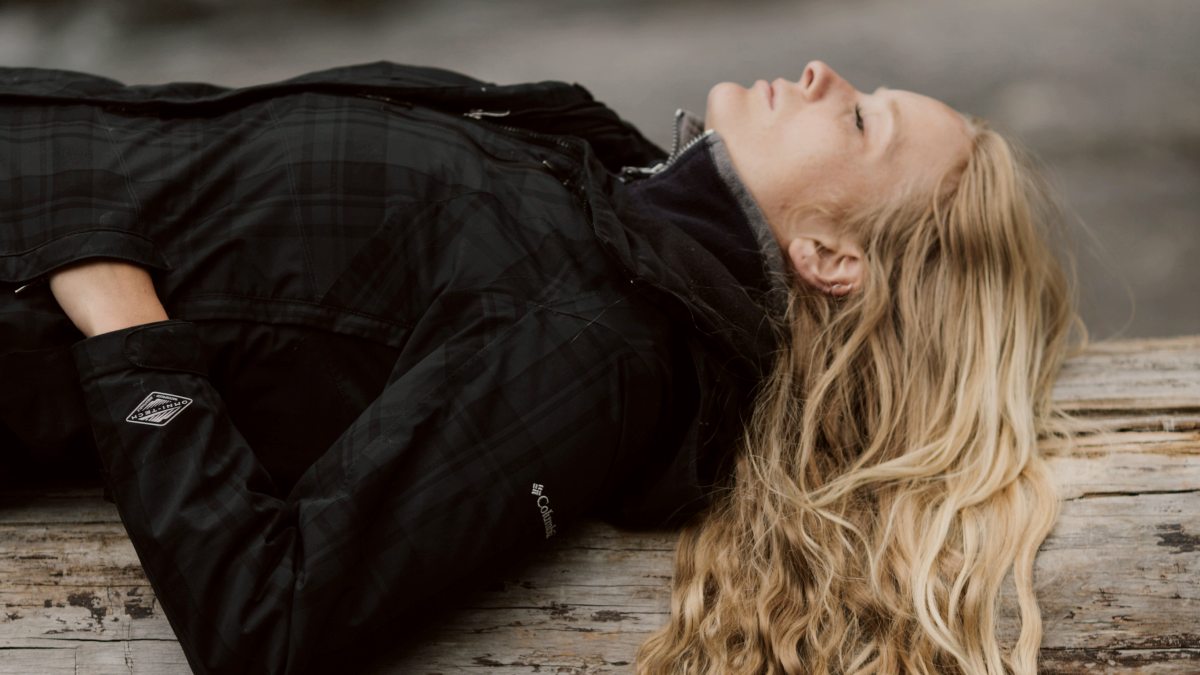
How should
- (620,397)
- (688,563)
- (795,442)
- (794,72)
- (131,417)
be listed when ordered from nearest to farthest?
(131,417) → (620,397) → (688,563) → (795,442) → (794,72)

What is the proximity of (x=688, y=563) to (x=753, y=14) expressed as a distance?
3320 mm

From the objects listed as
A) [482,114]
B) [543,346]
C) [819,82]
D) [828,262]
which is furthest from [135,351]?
[819,82]

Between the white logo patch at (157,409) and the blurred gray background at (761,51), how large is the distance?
9.38 ft

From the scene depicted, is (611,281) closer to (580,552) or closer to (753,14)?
(580,552)

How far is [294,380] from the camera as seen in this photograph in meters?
2.02

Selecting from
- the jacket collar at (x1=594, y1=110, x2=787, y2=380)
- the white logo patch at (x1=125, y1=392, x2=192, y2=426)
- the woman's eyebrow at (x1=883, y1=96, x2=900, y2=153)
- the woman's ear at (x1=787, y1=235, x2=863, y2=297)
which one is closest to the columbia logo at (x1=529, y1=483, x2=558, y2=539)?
the jacket collar at (x1=594, y1=110, x2=787, y2=380)

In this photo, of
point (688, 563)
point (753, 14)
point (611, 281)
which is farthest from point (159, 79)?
point (688, 563)

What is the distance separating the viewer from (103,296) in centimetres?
187

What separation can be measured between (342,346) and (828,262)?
1.11 m

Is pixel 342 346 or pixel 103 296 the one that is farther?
pixel 342 346

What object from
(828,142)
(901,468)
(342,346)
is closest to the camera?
(342,346)

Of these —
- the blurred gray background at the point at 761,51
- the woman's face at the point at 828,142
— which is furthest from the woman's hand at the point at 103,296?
the blurred gray background at the point at 761,51

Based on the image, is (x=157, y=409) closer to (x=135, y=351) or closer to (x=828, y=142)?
(x=135, y=351)

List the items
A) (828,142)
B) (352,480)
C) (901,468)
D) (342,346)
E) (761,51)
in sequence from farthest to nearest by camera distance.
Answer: (761,51), (828,142), (901,468), (342,346), (352,480)
